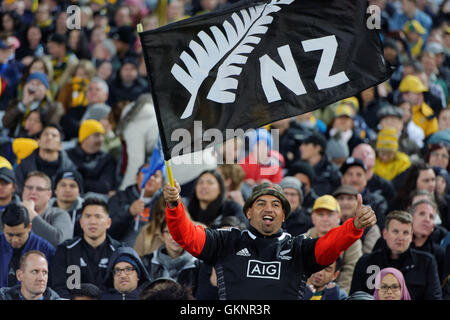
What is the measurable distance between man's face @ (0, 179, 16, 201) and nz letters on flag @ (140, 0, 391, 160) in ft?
12.9

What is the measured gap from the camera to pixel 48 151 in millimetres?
11375

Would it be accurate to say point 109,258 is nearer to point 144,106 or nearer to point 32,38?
point 144,106

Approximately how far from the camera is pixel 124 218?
10.3 m

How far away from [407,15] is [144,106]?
8103mm

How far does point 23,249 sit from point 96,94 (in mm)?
4643

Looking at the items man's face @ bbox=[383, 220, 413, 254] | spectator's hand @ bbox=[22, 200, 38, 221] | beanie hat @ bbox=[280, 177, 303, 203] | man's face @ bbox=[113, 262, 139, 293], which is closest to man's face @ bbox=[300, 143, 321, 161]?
beanie hat @ bbox=[280, 177, 303, 203]

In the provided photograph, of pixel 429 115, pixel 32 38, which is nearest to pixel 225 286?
pixel 429 115

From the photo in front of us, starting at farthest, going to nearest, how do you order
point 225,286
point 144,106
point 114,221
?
point 144,106 < point 114,221 < point 225,286

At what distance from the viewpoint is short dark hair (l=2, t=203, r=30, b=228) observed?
9094 millimetres

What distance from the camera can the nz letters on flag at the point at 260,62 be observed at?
666 centimetres

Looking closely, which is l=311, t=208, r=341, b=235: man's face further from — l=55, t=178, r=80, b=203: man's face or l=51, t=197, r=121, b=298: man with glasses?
l=55, t=178, r=80, b=203: man's face

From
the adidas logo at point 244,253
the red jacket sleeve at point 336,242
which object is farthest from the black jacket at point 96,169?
the red jacket sleeve at point 336,242

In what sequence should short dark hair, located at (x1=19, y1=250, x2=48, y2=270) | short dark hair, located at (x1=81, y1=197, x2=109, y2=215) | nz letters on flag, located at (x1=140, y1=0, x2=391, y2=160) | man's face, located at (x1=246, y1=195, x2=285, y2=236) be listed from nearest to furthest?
man's face, located at (x1=246, y1=195, x2=285, y2=236)
nz letters on flag, located at (x1=140, y1=0, x2=391, y2=160)
short dark hair, located at (x1=19, y1=250, x2=48, y2=270)
short dark hair, located at (x1=81, y1=197, x2=109, y2=215)

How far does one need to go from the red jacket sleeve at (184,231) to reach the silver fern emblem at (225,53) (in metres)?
0.75
